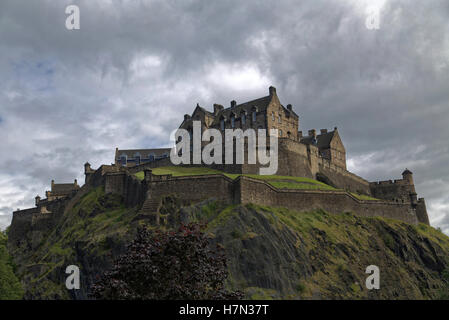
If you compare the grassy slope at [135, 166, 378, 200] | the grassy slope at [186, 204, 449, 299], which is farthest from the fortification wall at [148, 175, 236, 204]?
the grassy slope at [135, 166, 378, 200]

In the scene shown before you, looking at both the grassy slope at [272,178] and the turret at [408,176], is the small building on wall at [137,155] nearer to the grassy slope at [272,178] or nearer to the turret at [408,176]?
the grassy slope at [272,178]

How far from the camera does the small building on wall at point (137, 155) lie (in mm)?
96438

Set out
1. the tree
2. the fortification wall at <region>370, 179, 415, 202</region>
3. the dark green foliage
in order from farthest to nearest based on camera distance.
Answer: the fortification wall at <region>370, 179, 415, 202</region> < the dark green foliage < the tree

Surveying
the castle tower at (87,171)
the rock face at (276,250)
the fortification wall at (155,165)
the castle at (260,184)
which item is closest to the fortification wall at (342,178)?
the castle at (260,184)

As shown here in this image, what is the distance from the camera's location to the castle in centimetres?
5159

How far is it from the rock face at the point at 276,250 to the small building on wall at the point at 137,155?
3497 cm

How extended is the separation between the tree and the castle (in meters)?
28.5

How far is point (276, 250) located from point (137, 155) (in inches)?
2349

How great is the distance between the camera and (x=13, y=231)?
7281cm

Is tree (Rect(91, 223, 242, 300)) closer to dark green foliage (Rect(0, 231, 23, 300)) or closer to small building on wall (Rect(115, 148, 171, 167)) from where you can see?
dark green foliage (Rect(0, 231, 23, 300))

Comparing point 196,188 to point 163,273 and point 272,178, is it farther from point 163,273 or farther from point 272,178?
point 163,273

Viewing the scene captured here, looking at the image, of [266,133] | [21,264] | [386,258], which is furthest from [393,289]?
[21,264]
